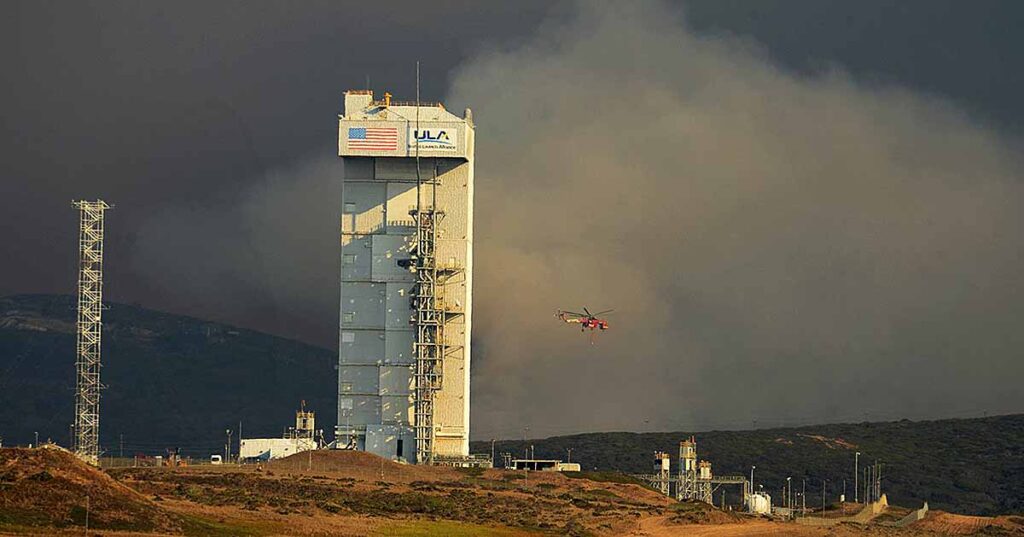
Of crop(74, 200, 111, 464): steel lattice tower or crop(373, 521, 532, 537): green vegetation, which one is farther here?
crop(74, 200, 111, 464): steel lattice tower

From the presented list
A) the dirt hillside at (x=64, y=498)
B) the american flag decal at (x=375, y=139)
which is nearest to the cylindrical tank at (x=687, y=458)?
the american flag decal at (x=375, y=139)

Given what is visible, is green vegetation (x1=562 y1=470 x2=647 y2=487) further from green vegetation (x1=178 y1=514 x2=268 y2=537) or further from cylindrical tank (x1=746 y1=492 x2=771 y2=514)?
green vegetation (x1=178 y1=514 x2=268 y2=537)

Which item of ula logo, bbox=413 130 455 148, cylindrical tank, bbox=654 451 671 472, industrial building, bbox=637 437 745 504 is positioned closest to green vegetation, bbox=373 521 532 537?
ula logo, bbox=413 130 455 148

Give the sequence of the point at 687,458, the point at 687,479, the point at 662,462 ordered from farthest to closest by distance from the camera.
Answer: the point at 687,458 → the point at 687,479 → the point at 662,462

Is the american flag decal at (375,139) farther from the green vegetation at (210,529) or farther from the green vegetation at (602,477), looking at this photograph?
the green vegetation at (210,529)

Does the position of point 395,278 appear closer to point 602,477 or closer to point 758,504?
point 602,477

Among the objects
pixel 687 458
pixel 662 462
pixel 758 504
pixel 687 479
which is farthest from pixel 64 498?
pixel 687 458

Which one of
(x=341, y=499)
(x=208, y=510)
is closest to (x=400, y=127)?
(x=341, y=499)
